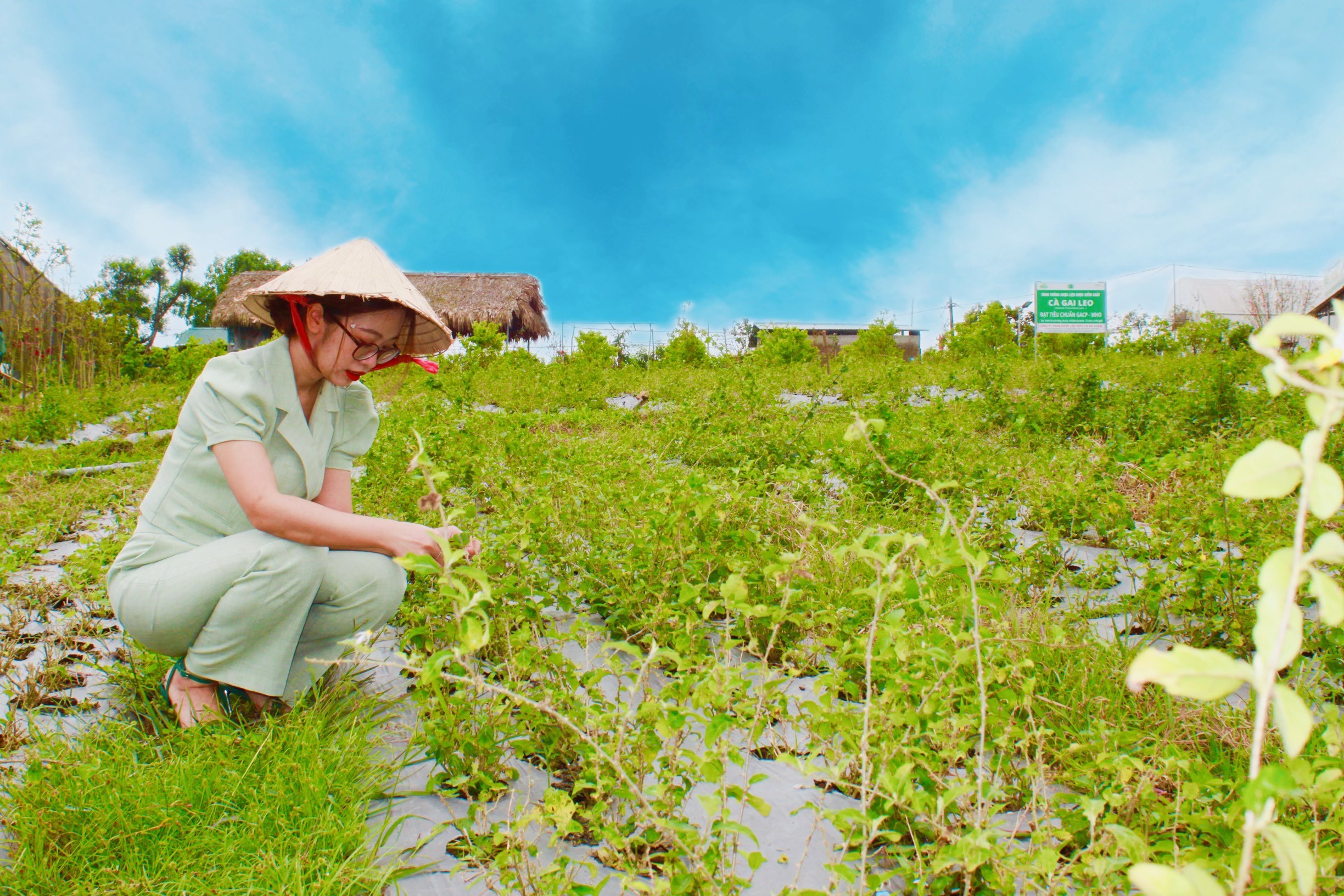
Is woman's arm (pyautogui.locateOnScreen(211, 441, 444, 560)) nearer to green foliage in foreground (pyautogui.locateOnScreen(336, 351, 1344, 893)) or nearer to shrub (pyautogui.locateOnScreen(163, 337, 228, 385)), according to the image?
green foliage in foreground (pyautogui.locateOnScreen(336, 351, 1344, 893))

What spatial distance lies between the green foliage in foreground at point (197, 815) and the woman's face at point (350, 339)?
3.13 feet

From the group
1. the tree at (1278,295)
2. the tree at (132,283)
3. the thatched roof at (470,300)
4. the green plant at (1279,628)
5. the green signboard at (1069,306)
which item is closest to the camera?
the green plant at (1279,628)

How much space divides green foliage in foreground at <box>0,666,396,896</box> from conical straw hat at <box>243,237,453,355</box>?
112cm

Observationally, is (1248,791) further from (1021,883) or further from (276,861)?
(276,861)

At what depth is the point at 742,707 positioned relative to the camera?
1511 mm

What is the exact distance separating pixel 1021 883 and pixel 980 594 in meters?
0.69

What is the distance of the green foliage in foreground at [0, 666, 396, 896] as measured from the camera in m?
1.45

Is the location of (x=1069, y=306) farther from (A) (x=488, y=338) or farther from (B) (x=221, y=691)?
(B) (x=221, y=691)

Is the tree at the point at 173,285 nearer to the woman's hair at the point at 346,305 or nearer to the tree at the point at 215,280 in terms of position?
the tree at the point at 215,280

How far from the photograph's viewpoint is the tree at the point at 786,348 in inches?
576

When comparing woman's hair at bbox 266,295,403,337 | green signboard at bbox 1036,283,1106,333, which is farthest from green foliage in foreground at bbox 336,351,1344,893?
green signboard at bbox 1036,283,1106,333

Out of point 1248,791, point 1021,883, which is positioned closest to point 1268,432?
point 1021,883

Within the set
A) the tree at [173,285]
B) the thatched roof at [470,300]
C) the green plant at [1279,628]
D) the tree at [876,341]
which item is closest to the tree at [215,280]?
the tree at [173,285]

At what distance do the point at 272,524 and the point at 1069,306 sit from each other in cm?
1889
